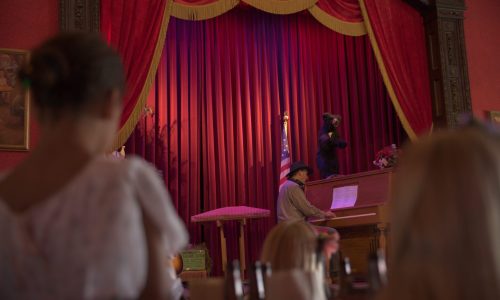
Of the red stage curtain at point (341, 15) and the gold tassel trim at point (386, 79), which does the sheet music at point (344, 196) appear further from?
the red stage curtain at point (341, 15)

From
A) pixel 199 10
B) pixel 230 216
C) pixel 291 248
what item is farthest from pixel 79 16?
pixel 291 248

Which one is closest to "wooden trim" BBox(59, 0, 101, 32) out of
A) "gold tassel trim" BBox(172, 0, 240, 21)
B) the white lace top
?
"gold tassel trim" BBox(172, 0, 240, 21)

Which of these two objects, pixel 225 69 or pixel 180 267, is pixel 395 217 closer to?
pixel 180 267

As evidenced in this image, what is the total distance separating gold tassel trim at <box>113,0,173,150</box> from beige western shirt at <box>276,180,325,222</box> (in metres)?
1.98

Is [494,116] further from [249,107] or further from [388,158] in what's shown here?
[249,107]

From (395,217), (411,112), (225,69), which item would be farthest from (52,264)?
(225,69)

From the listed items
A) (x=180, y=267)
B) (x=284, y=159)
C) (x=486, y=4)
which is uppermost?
(x=486, y=4)

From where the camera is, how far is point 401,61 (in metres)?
8.70

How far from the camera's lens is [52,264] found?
1314 mm

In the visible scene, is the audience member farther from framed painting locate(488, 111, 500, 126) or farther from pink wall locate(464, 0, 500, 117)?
framed painting locate(488, 111, 500, 126)

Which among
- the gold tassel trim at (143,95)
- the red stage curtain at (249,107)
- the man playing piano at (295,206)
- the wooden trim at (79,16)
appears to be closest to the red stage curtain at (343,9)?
the red stage curtain at (249,107)

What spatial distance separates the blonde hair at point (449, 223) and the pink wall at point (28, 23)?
19.8 ft

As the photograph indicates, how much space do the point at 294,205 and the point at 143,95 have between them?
217 centimetres

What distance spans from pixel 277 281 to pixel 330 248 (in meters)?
0.69
